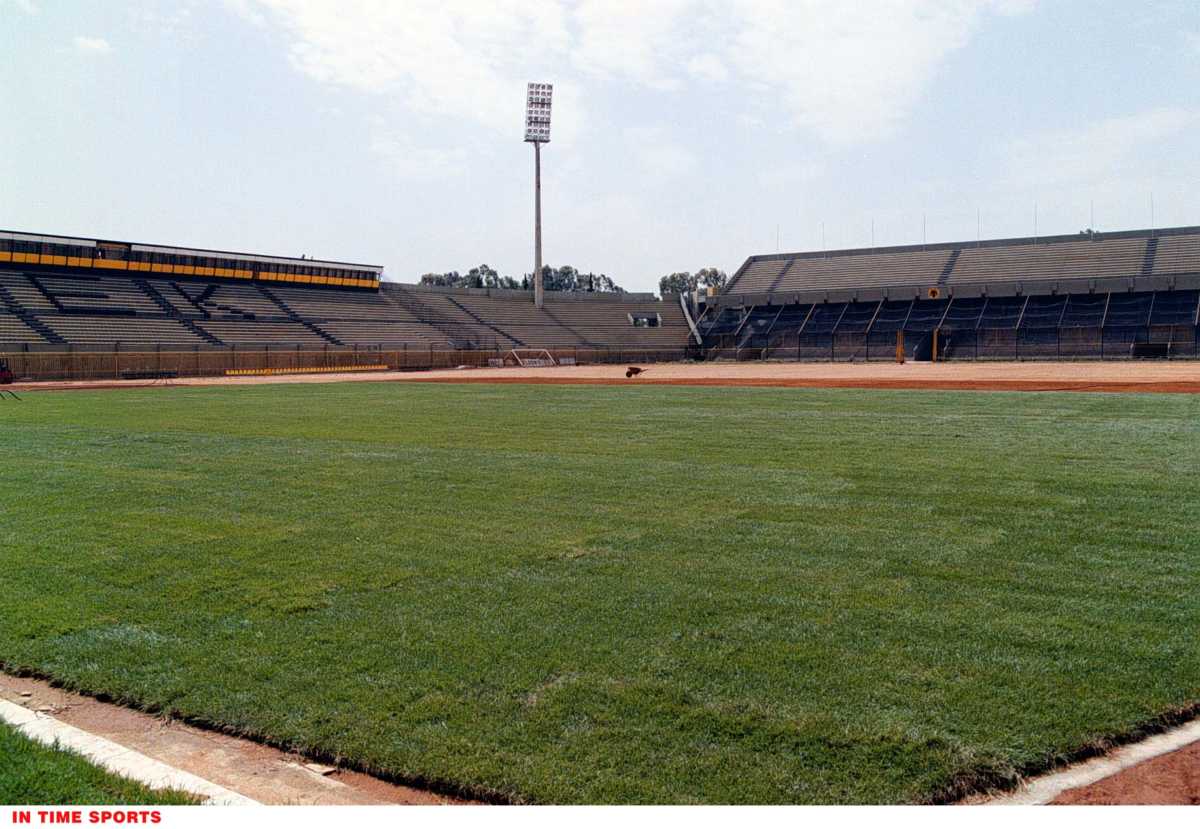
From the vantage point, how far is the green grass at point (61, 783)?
131 inches

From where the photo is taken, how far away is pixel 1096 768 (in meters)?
3.62

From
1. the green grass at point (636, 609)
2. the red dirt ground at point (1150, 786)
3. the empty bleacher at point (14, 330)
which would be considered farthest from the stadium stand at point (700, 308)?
the red dirt ground at point (1150, 786)

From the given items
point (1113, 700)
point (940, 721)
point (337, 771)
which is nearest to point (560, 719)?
point (337, 771)

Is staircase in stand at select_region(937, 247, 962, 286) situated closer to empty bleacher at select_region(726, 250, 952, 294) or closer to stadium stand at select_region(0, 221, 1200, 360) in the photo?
stadium stand at select_region(0, 221, 1200, 360)

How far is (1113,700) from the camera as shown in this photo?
4.11 meters

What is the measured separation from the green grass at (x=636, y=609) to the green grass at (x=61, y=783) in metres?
0.57

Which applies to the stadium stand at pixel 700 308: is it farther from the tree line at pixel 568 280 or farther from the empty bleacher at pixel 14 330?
the tree line at pixel 568 280

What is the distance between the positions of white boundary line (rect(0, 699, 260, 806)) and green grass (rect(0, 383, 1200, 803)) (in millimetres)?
350

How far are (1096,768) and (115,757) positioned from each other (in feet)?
12.7

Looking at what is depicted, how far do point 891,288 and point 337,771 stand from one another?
7162 cm

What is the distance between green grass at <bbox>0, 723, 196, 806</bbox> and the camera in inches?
131

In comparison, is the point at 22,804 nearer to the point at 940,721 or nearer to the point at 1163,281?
the point at 940,721

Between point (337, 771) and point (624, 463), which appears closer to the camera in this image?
point (337, 771)

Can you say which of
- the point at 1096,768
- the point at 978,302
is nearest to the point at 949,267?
the point at 978,302
